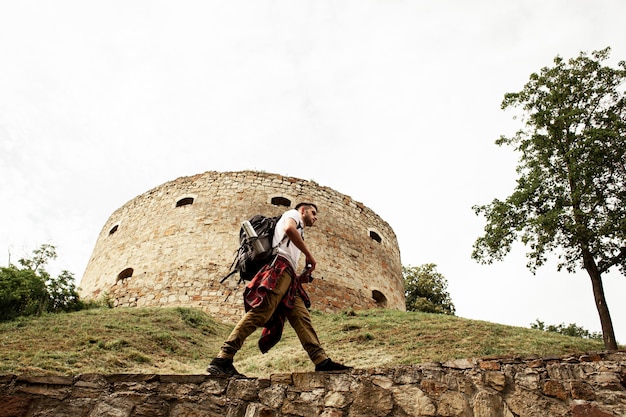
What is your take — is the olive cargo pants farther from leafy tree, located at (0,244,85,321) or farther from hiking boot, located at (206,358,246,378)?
leafy tree, located at (0,244,85,321)

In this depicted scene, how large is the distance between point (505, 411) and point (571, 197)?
22.8ft

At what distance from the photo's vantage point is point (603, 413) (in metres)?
2.82

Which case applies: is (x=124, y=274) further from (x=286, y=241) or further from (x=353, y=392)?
(x=353, y=392)

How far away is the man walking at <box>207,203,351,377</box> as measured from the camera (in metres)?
3.48

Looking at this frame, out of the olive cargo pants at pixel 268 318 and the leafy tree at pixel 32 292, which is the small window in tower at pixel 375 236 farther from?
the olive cargo pants at pixel 268 318

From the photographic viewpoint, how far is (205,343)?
838 cm

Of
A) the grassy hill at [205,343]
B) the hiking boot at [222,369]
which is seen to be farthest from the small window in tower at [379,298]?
the hiking boot at [222,369]

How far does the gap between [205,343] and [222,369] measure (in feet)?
17.3

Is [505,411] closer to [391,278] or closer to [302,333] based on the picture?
[302,333]

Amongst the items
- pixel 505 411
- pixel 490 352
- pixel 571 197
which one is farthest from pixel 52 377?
pixel 571 197

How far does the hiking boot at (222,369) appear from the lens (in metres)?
3.35

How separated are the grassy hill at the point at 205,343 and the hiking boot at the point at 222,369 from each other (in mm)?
2563

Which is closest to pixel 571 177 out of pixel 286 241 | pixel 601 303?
pixel 601 303

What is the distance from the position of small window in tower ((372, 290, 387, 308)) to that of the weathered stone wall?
1027 centimetres
